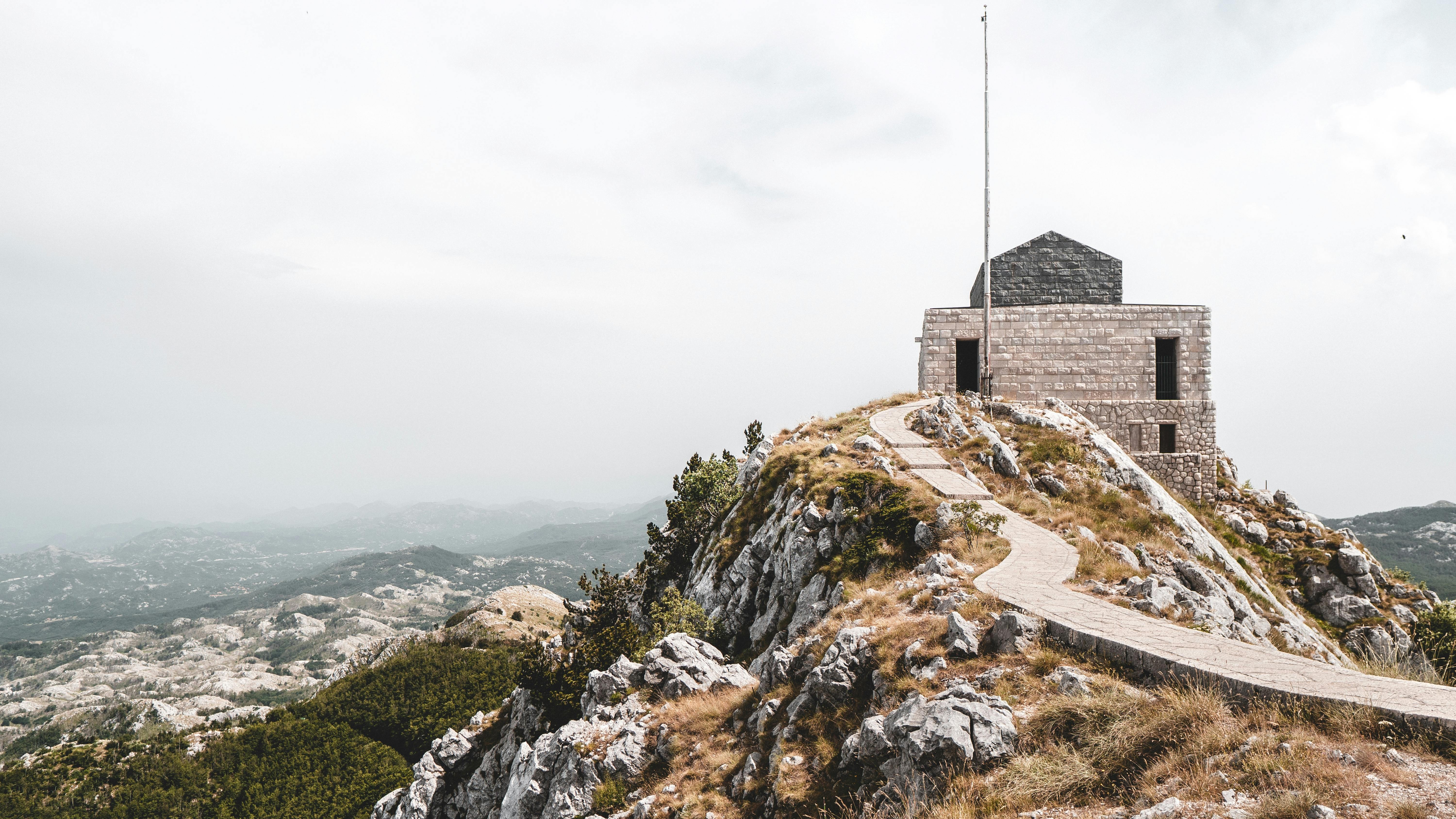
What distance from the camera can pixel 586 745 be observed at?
15.5 meters

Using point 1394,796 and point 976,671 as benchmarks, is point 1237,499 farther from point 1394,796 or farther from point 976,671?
point 1394,796

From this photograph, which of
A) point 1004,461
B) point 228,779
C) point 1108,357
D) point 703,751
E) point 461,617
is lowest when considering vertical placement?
point 228,779

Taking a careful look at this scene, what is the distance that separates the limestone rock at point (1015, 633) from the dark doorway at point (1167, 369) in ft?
81.1

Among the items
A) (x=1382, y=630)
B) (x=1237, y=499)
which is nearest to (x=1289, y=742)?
(x=1382, y=630)

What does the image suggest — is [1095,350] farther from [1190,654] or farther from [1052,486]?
[1190,654]

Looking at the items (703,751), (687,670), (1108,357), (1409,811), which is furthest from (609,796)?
(1108,357)

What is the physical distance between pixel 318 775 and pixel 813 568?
74.9m

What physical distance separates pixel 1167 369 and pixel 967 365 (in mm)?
9203

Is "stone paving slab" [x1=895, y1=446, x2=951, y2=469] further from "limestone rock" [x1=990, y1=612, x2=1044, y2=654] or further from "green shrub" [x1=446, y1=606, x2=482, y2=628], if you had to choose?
"green shrub" [x1=446, y1=606, x2=482, y2=628]

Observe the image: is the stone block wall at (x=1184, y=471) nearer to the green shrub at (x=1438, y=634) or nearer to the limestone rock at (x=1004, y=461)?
the green shrub at (x=1438, y=634)

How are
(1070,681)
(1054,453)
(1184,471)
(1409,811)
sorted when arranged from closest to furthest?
(1409,811), (1070,681), (1054,453), (1184,471)

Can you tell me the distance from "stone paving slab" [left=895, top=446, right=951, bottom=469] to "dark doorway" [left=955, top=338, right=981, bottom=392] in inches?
383

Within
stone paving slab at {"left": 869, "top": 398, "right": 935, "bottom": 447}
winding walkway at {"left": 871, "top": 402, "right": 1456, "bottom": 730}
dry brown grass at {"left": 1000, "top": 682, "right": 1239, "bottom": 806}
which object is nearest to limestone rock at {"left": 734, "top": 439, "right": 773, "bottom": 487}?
stone paving slab at {"left": 869, "top": 398, "right": 935, "bottom": 447}

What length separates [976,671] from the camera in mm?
10875
